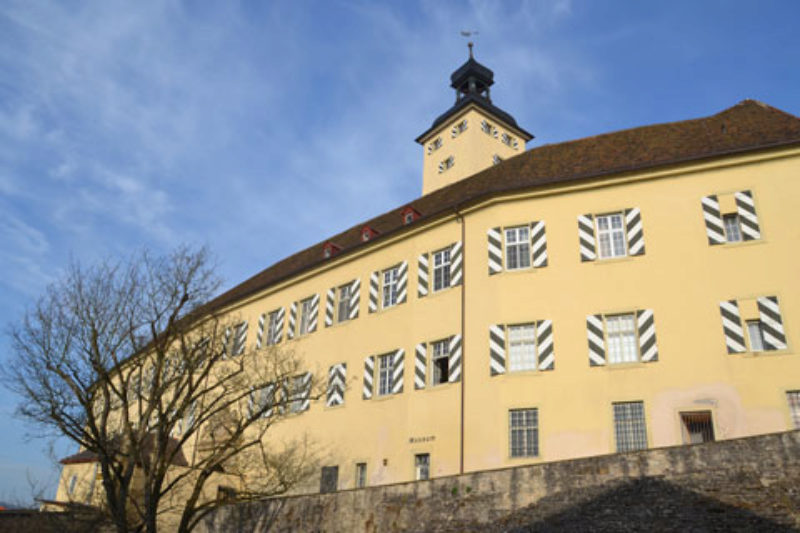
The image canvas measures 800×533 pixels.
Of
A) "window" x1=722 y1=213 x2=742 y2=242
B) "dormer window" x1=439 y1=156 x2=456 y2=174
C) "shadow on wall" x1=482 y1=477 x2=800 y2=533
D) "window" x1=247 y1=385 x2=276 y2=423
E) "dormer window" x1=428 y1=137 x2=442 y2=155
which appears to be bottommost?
"shadow on wall" x1=482 y1=477 x2=800 y2=533

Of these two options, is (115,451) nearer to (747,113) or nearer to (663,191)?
(663,191)

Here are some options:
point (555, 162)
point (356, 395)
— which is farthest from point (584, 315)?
point (356, 395)

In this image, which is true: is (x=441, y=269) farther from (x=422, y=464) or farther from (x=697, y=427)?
(x=697, y=427)

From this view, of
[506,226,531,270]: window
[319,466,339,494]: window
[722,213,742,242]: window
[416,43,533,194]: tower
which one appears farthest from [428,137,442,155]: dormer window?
[722,213,742,242]: window

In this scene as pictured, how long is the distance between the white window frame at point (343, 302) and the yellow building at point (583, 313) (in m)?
0.45

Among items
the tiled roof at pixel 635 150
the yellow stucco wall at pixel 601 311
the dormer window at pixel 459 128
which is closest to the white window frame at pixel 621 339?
the yellow stucco wall at pixel 601 311

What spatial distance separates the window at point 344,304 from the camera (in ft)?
74.9

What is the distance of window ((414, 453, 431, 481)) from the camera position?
17.9m

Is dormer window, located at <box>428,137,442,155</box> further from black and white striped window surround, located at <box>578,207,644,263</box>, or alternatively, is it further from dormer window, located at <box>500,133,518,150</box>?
black and white striped window surround, located at <box>578,207,644,263</box>

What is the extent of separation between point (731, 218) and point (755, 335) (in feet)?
9.79

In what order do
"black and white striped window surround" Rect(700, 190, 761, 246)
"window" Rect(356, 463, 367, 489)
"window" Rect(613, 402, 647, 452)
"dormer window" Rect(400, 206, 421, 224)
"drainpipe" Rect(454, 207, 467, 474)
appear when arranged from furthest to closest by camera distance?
"dormer window" Rect(400, 206, 421, 224) → "window" Rect(356, 463, 367, 489) → "drainpipe" Rect(454, 207, 467, 474) → "black and white striped window surround" Rect(700, 190, 761, 246) → "window" Rect(613, 402, 647, 452)

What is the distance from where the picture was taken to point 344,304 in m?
23.2

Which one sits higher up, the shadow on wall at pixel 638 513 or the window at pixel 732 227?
the window at pixel 732 227

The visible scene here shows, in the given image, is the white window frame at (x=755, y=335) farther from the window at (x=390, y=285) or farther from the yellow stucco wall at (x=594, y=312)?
the window at (x=390, y=285)
